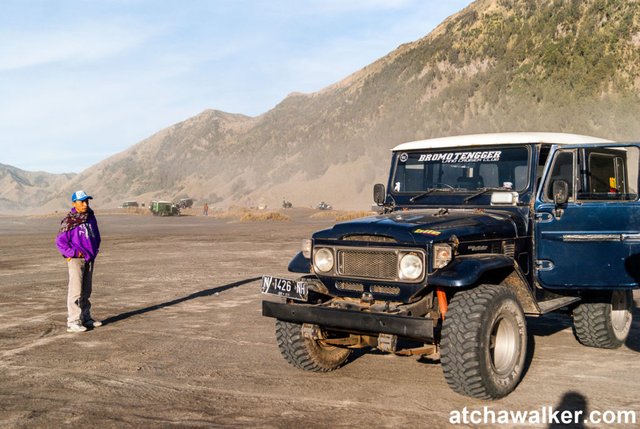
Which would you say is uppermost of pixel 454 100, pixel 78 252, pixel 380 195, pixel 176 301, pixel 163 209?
pixel 454 100

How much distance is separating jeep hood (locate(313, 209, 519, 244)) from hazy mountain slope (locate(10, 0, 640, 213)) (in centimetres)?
5235

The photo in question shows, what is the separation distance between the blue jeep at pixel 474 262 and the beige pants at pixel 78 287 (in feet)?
11.9

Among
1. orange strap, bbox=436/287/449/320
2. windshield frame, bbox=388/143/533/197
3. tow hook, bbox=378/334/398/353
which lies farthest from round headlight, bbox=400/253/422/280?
windshield frame, bbox=388/143/533/197

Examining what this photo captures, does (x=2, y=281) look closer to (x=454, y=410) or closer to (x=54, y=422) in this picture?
(x=54, y=422)

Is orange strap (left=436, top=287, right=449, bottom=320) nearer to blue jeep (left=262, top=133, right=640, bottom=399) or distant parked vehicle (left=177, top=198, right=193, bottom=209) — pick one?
blue jeep (left=262, top=133, right=640, bottom=399)

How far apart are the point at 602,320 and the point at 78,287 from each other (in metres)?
6.75

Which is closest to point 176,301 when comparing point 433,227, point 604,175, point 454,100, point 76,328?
point 76,328

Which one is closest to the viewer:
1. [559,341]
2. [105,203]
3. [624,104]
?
[559,341]

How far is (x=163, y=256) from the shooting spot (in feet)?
66.7

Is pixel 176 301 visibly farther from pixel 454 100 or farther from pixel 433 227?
pixel 454 100

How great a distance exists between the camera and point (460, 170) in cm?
711

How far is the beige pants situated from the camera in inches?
337

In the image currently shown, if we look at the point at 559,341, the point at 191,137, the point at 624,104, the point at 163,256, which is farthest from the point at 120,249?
the point at 191,137

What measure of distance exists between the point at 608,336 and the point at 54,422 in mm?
5988
